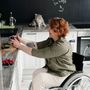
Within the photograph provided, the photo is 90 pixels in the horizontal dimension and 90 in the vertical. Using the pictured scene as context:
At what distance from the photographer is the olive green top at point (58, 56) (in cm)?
250

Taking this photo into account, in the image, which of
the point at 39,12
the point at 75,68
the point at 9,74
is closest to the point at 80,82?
the point at 75,68

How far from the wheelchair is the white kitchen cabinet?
1553 millimetres

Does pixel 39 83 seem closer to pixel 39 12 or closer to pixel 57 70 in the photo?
pixel 57 70

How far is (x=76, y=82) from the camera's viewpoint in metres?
2.57

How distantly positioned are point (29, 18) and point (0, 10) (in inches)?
20.9

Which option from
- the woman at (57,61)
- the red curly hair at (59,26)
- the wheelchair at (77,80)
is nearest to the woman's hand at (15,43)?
the woman at (57,61)

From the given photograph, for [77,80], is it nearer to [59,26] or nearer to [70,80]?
[70,80]

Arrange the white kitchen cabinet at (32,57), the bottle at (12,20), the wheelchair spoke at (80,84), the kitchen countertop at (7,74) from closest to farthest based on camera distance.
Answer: the kitchen countertop at (7,74)
the wheelchair spoke at (80,84)
the white kitchen cabinet at (32,57)
the bottle at (12,20)

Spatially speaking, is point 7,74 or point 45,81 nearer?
point 7,74

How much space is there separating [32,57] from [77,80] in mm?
1869

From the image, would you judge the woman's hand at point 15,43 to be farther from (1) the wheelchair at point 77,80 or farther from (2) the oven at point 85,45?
(2) the oven at point 85,45

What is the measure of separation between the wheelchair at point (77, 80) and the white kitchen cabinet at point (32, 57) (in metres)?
1.55

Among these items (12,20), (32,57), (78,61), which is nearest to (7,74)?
(78,61)

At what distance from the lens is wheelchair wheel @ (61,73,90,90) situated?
7.96 feet
